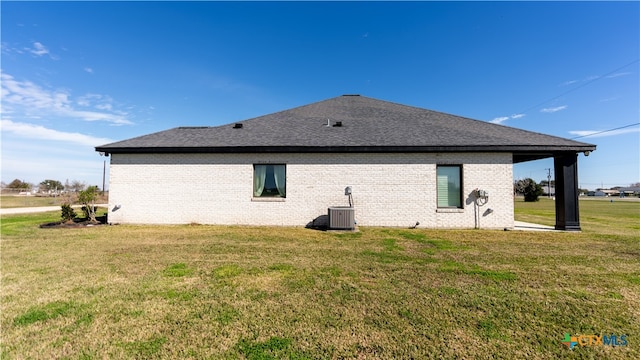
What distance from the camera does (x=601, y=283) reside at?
421 centimetres

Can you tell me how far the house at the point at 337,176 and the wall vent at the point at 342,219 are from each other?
2.78 feet

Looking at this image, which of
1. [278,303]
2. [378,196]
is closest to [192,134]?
[378,196]

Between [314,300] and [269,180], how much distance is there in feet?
23.9

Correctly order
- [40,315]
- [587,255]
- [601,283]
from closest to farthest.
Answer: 1. [40,315]
2. [601,283]
3. [587,255]

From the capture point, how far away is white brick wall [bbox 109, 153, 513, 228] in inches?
379

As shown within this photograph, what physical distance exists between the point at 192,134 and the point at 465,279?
38.5 ft

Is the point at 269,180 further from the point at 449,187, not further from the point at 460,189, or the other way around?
the point at 460,189

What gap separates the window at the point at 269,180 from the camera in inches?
405

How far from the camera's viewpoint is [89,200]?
1049 cm

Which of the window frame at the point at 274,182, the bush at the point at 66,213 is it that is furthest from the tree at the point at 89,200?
the window frame at the point at 274,182

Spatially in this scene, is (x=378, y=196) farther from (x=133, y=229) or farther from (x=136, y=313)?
(x=133, y=229)

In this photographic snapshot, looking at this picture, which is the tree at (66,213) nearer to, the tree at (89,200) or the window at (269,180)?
the tree at (89,200)

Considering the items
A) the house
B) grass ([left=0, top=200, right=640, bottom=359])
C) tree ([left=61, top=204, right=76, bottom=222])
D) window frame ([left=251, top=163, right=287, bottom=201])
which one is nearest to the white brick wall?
the house

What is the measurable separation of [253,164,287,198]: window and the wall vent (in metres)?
2.38
